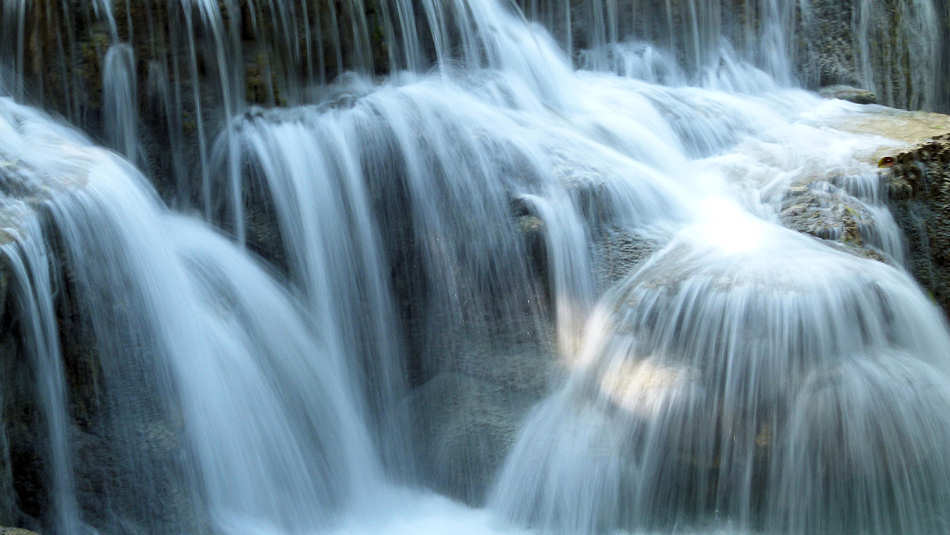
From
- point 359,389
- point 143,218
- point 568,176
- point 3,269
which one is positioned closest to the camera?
point 3,269

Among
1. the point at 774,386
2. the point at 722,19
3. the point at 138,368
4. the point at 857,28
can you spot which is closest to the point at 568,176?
the point at 774,386

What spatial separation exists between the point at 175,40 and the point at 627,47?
380 centimetres

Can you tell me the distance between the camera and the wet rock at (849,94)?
8133 mm

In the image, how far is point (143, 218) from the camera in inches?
172

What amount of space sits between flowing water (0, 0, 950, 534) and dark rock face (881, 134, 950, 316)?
0.42 feet

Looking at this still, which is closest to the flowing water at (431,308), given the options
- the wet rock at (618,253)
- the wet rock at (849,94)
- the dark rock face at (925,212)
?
the wet rock at (618,253)

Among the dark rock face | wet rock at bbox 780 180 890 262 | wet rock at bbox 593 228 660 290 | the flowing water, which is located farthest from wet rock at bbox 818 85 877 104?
wet rock at bbox 593 228 660 290

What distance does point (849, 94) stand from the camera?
8289 millimetres

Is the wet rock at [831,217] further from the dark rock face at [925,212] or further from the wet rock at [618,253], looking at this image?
the wet rock at [618,253]

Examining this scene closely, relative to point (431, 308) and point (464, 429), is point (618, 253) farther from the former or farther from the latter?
point (464, 429)

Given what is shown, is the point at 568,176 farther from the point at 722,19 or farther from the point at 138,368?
the point at 722,19

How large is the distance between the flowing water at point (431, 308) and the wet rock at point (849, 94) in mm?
1726

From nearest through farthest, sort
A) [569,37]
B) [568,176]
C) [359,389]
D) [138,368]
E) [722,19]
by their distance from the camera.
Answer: [138,368]
[359,389]
[568,176]
[569,37]
[722,19]

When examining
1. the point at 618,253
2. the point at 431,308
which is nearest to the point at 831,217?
the point at 618,253
